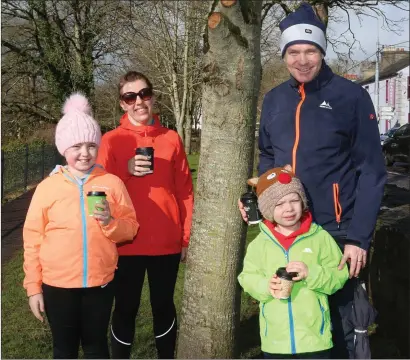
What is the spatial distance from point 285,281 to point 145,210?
120cm

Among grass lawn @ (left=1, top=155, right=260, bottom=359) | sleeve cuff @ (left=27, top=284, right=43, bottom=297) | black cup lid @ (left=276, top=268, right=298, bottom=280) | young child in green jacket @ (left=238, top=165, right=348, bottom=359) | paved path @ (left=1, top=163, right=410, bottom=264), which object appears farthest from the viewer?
paved path @ (left=1, top=163, right=410, bottom=264)

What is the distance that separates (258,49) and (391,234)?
6.16ft

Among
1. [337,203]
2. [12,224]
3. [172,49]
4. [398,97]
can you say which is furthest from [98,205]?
[398,97]

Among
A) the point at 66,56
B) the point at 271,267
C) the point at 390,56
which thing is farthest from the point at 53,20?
the point at 390,56

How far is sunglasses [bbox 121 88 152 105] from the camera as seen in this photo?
3.51m

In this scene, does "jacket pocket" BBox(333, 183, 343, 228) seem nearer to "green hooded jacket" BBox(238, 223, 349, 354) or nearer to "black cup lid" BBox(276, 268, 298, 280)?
"green hooded jacket" BBox(238, 223, 349, 354)

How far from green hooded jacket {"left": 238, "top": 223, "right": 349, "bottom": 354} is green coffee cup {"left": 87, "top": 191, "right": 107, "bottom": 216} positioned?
2.71 feet


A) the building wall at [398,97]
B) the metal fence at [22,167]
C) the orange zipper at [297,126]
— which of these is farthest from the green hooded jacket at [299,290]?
the building wall at [398,97]

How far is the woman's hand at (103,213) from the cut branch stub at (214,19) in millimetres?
1191

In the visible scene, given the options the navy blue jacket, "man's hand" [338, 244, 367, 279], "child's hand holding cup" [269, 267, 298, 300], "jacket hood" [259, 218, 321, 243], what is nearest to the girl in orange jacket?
"jacket hood" [259, 218, 321, 243]

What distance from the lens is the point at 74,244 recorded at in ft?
10.0

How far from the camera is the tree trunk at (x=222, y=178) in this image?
3.26 meters

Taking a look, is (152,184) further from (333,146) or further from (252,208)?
(333,146)

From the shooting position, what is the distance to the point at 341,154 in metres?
2.83
